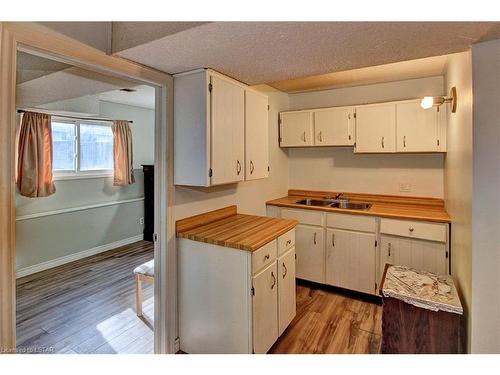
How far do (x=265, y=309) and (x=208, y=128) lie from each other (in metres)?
1.23

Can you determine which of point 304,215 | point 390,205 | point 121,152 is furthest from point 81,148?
point 390,205

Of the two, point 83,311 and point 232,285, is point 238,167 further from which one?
point 83,311

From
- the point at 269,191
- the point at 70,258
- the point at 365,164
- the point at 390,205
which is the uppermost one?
the point at 365,164

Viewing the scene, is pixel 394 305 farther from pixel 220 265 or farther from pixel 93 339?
pixel 93 339

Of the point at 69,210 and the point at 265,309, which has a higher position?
the point at 69,210

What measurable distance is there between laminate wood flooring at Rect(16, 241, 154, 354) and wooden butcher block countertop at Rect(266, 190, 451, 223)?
174cm

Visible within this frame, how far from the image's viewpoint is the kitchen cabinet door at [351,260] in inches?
99.2

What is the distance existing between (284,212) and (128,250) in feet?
8.52

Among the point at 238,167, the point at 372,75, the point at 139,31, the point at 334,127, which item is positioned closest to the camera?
the point at 139,31

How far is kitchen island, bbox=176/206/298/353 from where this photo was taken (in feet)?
5.28

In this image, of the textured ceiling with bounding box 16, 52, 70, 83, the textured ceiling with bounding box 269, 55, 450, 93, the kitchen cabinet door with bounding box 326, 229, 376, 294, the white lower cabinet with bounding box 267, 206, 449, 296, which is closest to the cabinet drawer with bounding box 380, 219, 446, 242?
the white lower cabinet with bounding box 267, 206, 449, 296

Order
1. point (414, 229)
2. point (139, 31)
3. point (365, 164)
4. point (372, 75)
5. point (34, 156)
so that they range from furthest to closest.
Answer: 1. point (34, 156)
2. point (365, 164)
3. point (372, 75)
4. point (414, 229)
5. point (139, 31)

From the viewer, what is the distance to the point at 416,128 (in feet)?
8.30

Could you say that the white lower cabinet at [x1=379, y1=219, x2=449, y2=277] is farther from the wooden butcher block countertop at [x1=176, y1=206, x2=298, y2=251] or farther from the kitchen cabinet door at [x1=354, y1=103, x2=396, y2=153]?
the wooden butcher block countertop at [x1=176, y1=206, x2=298, y2=251]
